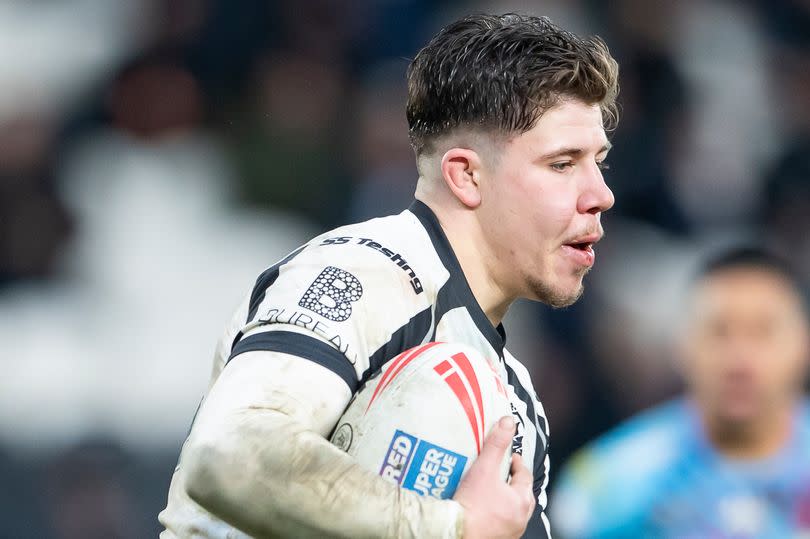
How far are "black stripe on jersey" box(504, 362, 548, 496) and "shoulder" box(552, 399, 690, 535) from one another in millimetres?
1954

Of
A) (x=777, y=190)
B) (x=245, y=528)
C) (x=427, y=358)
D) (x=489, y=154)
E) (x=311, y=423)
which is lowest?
(x=245, y=528)

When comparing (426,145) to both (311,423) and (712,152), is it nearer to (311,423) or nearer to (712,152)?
(311,423)

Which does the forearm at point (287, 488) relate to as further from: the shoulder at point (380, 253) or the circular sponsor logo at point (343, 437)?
the shoulder at point (380, 253)

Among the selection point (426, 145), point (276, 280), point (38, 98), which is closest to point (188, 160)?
point (38, 98)

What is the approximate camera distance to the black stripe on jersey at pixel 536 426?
3352 mm

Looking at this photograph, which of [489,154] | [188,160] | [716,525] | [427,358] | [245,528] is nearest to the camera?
[245,528]

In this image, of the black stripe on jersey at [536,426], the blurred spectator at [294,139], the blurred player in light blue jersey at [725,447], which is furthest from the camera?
the blurred spectator at [294,139]

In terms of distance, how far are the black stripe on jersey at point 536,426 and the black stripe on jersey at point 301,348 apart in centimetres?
90

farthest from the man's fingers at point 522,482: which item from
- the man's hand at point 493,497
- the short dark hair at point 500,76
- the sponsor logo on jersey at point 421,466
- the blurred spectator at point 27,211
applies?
the blurred spectator at point 27,211

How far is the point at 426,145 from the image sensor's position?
3.25 meters

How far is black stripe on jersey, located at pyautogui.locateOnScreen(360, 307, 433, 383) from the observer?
2.66 metres

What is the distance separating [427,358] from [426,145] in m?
0.81

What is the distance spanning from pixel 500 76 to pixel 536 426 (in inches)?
36.1

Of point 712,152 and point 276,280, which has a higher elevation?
point 712,152
